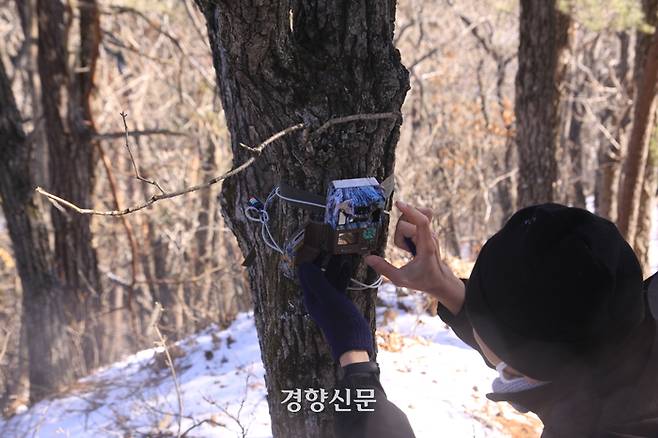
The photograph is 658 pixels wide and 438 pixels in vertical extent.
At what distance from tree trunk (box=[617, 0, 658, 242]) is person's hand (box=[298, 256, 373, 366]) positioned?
4.31 m

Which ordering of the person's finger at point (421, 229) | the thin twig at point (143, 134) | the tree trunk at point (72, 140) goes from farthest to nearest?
the tree trunk at point (72, 140)
the thin twig at point (143, 134)
the person's finger at point (421, 229)

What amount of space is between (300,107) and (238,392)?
8.50 ft

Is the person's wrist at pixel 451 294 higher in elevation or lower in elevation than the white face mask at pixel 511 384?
higher

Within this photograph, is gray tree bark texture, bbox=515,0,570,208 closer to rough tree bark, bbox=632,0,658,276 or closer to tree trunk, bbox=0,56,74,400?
rough tree bark, bbox=632,0,658,276

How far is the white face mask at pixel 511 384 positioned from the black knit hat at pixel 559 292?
0.05 metres

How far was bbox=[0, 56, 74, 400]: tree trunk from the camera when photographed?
15.2 ft

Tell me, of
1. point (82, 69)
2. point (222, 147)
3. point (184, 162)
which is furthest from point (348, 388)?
point (184, 162)

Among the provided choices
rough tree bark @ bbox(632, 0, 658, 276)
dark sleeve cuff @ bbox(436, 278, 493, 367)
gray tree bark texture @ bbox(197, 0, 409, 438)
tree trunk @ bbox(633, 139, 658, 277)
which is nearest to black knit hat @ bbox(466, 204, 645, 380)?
dark sleeve cuff @ bbox(436, 278, 493, 367)

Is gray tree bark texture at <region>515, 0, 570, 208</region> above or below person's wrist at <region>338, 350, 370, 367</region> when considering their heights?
above

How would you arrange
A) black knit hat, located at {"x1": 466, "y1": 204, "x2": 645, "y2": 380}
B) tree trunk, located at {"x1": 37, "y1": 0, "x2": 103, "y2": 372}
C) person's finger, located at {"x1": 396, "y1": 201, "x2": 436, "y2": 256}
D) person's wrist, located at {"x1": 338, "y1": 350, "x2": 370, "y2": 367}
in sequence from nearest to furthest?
black knit hat, located at {"x1": 466, "y1": 204, "x2": 645, "y2": 380}
person's wrist, located at {"x1": 338, "y1": 350, "x2": 370, "y2": 367}
person's finger, located at {"x1": 396, "y1": 201, "x2": 436, "y2": 256}
tree trunk, located at {"x1": 37, "y1": 0, "x2": 103, "y2": 372}

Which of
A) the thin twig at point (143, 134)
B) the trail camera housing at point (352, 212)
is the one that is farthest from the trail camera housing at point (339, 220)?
the thin twig at point (143, 134)

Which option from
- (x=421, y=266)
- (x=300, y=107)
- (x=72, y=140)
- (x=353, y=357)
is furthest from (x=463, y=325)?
(x=72, y=140)

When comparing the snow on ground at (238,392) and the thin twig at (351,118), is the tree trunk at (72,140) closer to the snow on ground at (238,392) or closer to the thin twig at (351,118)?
the snow on ground at (238,392)

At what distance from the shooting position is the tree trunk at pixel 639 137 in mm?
4695
